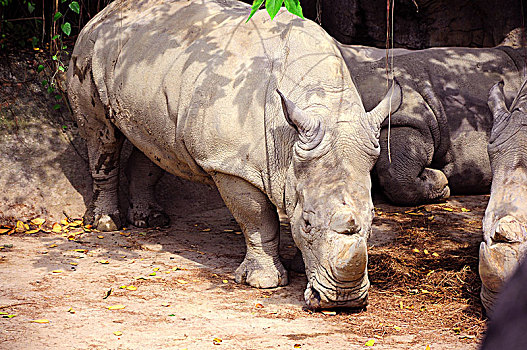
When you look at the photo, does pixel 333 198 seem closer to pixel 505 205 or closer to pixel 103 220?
pixel 505 205

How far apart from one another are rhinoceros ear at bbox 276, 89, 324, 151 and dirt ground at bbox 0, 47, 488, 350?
1.17 m

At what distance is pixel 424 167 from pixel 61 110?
13.6 ft

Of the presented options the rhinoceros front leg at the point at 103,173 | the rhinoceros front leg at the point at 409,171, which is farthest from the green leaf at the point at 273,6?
the rhinoceros front leg at the point at 409,171

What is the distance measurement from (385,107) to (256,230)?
1.38 m

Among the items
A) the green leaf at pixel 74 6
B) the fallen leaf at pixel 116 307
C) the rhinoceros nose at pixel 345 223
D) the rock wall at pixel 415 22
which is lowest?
the fallen leaf at pixel 116 307

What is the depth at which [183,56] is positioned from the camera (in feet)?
19.1

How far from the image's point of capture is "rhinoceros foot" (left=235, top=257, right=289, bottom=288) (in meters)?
5.38

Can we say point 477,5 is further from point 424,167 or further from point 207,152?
point 207,152

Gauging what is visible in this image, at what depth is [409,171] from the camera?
306 inches

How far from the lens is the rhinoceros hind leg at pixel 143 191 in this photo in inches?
285

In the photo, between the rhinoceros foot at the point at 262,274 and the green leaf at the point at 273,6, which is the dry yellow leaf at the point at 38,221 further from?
the green leaf at the point at 273,6

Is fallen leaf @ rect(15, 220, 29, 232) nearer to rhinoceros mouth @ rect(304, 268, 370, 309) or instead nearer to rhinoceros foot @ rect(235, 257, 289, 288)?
rhinoceros foot @ rect(235, 257, 289, 288)

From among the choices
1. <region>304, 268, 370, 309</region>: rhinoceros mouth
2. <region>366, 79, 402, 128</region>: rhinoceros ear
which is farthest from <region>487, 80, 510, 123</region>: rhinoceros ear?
<region>304, 268, 370, 309</region>: rhinoceros mouth

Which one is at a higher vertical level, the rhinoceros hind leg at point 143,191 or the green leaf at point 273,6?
the green leaf at point 273,6
